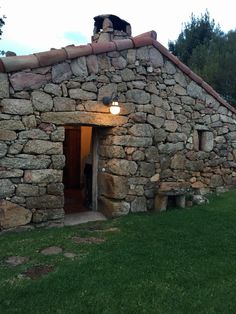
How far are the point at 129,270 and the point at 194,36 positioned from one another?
48.8 ft

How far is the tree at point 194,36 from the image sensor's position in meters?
16.2

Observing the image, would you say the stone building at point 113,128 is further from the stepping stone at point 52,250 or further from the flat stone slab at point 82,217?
the stepping stone at point 52,250

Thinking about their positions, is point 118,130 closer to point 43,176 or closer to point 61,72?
point 61,72

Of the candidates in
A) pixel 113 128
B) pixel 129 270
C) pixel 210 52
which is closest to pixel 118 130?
pixel 113 128

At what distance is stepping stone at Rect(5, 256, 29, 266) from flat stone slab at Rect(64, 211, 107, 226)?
5.51 feet

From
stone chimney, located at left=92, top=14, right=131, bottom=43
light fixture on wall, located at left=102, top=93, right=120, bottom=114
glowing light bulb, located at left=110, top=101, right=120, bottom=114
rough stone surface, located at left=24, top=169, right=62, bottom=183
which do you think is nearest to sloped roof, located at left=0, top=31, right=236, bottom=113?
light fixture on wall, located at left=102, top=93, right=120, bottom=114

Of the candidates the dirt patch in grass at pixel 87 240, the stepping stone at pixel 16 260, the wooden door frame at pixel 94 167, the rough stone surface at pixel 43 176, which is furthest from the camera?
the wooden door frame at pixel 94 167

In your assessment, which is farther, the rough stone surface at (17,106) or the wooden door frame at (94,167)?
the wooden door frame at (94,167)

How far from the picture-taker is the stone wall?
5.29m

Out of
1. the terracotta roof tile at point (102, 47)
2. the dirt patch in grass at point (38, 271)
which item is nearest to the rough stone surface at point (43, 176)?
the dirt patch in grass at point (38, 271)

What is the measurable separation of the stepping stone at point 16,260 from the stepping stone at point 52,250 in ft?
0.93

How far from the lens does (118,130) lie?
6.32 m

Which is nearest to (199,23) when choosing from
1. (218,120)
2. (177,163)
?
(218,120)

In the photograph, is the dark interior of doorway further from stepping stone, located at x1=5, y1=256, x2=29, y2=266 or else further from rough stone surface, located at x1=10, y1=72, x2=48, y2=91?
stepping stone, located at x1=5, y1=256, x2=29, y2=266
